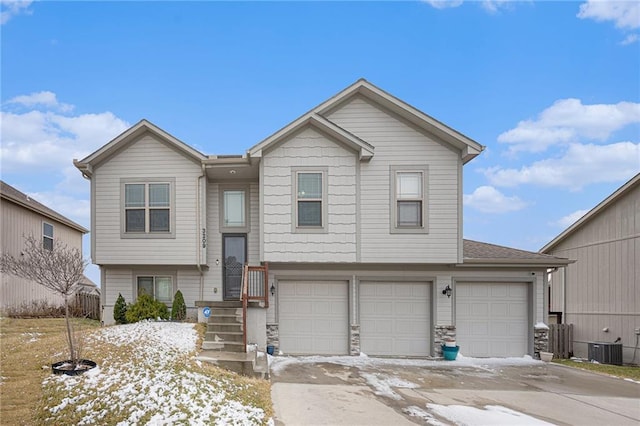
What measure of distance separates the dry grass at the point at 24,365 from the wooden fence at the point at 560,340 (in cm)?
1483

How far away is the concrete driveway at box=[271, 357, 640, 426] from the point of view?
225 inches

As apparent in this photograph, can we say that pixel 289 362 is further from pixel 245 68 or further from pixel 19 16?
pixel 19 16

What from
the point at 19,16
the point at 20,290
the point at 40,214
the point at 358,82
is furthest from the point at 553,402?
the point at 40,214

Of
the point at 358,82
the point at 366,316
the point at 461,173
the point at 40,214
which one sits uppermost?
the point at 358,82

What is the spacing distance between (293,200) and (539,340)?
8204 millimetres

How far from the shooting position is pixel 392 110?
34.4ft

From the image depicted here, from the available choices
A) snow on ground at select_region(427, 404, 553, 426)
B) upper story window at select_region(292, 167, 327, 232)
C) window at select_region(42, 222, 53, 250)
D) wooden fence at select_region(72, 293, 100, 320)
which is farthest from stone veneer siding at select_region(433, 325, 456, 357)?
window at select_region(42, 222, 53, 250)

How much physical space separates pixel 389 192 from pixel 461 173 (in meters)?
2.09

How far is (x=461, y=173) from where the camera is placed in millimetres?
10227

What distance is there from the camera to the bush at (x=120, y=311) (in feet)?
34.8

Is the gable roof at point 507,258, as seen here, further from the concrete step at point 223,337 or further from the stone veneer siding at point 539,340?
the concrete step at point 223,337

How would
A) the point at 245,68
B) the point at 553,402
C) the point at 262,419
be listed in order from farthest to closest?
1. the point at 245,68
2. the point at 553,402
3. the point at 262,419

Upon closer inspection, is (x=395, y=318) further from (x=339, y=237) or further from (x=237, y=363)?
(x=237, y=363)

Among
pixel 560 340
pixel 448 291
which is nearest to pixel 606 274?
pixel 560 340
